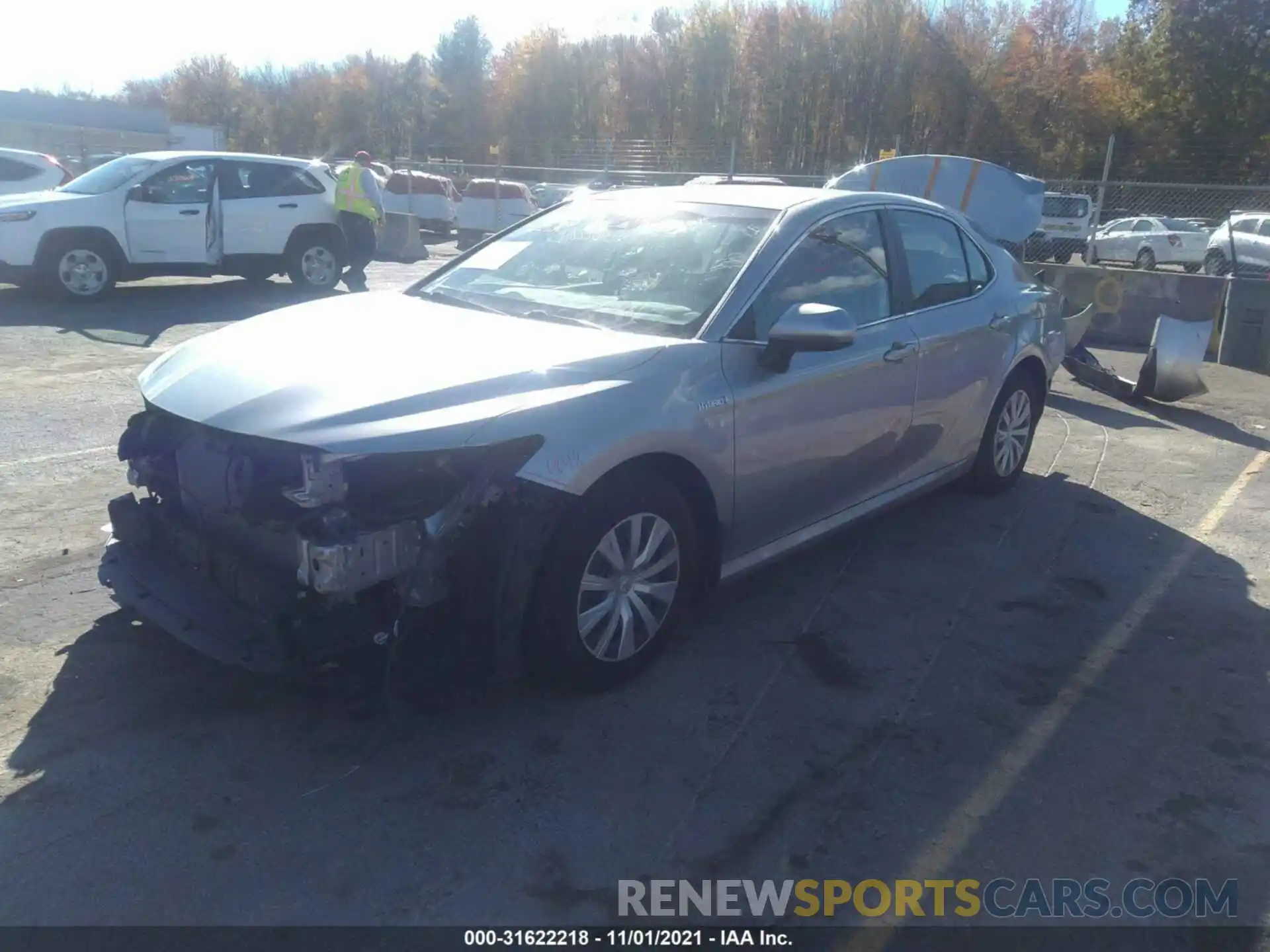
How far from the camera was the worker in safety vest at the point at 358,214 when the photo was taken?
1345cm

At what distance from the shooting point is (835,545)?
5371mm

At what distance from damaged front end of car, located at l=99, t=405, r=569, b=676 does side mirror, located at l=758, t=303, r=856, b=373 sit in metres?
1.14

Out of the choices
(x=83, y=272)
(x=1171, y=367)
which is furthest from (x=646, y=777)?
(x=83, y=272)

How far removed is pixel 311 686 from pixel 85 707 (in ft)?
2.96

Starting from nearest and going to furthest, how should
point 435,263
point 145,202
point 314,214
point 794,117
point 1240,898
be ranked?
point 1240,898, point 145,202, point 314,214, point 435,263, point 794,117

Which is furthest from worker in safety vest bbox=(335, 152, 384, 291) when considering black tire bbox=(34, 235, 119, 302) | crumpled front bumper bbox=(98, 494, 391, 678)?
crumpled front bumper bbox=(98, 494, 391, 678)

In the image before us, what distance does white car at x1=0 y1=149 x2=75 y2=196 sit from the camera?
1550 cm

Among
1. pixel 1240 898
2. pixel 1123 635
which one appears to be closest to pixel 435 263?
pixel 1123 635

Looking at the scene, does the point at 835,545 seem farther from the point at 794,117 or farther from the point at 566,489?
the point at 794,117

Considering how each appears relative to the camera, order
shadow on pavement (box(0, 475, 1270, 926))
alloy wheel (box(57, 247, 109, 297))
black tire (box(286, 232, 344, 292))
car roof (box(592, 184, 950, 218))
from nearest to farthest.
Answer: shadow on pavement (box(0, 475, 1270, 926)) → car roof (box(592, 184, 950, 218)) → alloy wheel (box(57, 247, 109, 297)) → black tire (box(286, 232, 344, 292))

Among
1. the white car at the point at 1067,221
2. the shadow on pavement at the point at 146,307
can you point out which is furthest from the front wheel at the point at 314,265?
the white car at the point at 1067,221

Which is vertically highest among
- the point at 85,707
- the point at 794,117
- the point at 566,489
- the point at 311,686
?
the point at 794,117

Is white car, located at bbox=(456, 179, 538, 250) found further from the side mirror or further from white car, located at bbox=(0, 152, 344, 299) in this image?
the side mirror

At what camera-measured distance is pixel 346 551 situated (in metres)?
3.04
